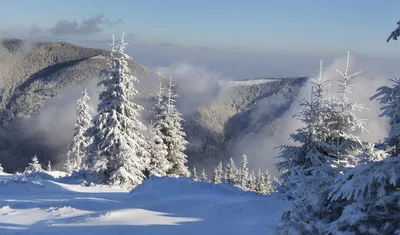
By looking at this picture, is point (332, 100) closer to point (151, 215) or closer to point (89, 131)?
point (151, 215)

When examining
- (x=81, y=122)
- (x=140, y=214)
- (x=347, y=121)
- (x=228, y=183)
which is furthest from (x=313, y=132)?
(x=81, y=122)

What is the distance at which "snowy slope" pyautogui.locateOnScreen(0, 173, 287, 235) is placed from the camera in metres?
9.13

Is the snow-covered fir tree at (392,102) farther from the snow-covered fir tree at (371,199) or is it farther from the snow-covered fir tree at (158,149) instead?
the snow-covered fir tree at (158,149)

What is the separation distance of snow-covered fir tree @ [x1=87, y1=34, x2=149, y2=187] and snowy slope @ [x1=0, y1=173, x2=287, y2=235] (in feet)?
31.4

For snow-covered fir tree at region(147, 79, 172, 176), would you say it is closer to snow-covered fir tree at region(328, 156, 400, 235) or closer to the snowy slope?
the snowy slope

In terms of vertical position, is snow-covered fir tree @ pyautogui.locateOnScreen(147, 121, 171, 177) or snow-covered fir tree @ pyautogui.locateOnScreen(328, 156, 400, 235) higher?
snow-covered fir tree @ pyautogui.locateOnScreen(328, 156, 400, 235)

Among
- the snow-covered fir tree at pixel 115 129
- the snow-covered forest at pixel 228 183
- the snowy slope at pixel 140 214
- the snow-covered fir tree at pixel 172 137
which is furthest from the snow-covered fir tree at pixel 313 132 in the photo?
the snow-covered fir tree at pixel 172 137

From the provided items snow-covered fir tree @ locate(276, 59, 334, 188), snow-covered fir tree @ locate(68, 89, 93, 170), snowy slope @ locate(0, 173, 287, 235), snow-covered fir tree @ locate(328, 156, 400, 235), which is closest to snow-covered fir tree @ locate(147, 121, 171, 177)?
snow-covered fir tree @ locate(68, 89, 93, 170)

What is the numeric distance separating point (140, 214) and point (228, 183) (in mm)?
7610

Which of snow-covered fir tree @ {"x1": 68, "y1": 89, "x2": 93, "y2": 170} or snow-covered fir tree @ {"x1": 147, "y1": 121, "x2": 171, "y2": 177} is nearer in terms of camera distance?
snow-covered fir tree @ {"x1": 147, "y1": 121, "x2": 171, "y2": 177}

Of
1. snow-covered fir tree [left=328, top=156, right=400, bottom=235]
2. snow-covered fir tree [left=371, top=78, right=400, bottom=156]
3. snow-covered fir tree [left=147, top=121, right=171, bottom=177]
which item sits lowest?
snow-covered fir tree [left=147, top=121, right=171, bottom=177]

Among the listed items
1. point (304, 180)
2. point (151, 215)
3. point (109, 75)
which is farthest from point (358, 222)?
point (109, 75)

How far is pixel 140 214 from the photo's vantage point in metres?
10.5

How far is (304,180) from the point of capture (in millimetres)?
5668
